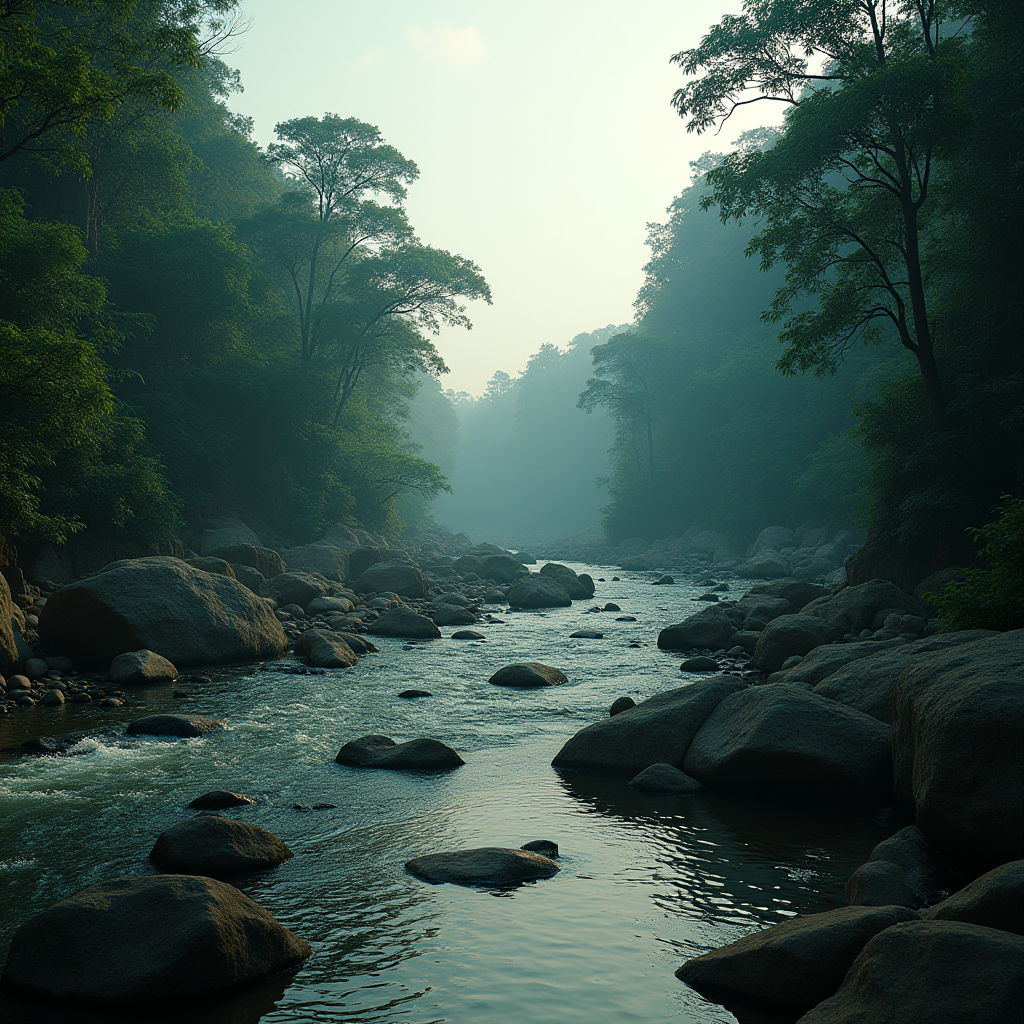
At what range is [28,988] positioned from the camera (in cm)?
308

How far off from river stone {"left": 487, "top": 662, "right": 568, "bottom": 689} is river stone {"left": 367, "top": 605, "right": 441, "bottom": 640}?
3.97 meters

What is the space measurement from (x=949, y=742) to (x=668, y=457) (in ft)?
156

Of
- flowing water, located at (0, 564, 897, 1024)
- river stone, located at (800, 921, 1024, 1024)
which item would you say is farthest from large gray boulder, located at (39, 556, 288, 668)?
river stone, located at (800, 921, 1024, 1024)

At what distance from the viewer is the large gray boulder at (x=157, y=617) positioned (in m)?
9.70

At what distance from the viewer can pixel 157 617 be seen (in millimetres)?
10109

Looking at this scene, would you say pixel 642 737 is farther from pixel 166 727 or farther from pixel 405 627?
pixel 405 627

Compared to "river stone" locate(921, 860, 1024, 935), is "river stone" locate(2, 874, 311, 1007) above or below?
below

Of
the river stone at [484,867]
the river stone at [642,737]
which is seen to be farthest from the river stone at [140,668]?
the river stone at [484,867]

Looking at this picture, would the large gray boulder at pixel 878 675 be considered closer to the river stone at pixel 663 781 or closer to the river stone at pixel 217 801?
the river stone at pixel 663 781

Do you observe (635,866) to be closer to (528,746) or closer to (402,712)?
(528,746)

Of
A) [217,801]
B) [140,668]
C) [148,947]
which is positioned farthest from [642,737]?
[140,668]

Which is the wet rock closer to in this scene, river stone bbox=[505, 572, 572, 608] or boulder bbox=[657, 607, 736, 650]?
boulder bbox=[657, 607, 736, 650]

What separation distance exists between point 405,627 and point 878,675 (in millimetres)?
9085

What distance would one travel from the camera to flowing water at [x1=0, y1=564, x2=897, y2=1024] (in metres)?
3.26
